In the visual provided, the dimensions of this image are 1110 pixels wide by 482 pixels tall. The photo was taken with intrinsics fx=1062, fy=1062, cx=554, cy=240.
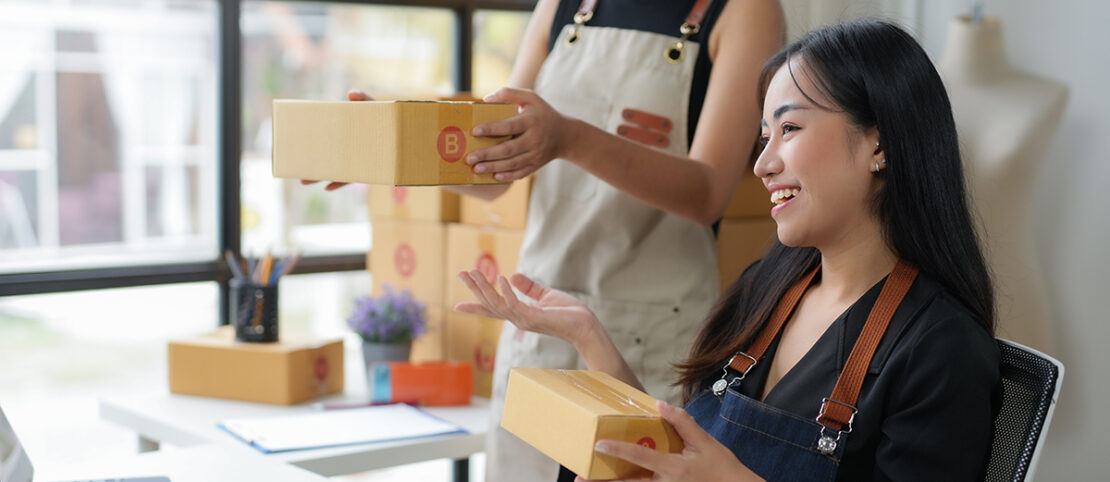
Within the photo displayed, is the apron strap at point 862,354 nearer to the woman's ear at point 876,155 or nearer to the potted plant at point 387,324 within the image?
the woman's ear at point 876,155

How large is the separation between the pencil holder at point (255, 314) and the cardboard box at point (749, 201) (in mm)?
1010

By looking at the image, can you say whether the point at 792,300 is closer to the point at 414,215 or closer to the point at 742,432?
the point at 742,432

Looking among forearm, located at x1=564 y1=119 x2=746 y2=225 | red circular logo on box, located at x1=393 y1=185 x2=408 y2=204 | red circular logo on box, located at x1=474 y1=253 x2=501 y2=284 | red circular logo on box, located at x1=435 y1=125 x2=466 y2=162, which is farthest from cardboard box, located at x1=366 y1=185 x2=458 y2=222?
red circular logo on box, located at x1=435 y1=125 x2=466 y2=162

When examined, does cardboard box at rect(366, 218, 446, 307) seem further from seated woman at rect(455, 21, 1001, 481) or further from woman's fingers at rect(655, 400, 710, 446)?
woman's fingers at rect(655, 400, 710, 446)

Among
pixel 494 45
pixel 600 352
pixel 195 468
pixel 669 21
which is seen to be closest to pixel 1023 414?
pixel 600 352

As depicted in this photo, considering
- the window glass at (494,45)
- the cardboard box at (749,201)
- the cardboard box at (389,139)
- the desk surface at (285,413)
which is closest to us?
the cardboard box at (389,139)

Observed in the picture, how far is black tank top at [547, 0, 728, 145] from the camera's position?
1642 mm

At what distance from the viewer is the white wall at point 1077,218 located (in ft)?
8.14

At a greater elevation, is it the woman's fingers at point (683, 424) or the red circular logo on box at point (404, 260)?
the woman's fingers at point (683, 424)

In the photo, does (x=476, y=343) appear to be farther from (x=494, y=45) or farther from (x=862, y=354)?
(x=862, y=354)

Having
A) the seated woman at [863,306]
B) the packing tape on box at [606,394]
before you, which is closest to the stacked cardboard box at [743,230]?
the seated woman at [863,306]

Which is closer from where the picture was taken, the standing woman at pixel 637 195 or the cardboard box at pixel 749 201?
the standing woman at pixel 637 195

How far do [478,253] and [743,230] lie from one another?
23.2 inches

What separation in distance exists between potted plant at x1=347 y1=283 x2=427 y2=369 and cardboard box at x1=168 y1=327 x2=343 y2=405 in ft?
0.40
